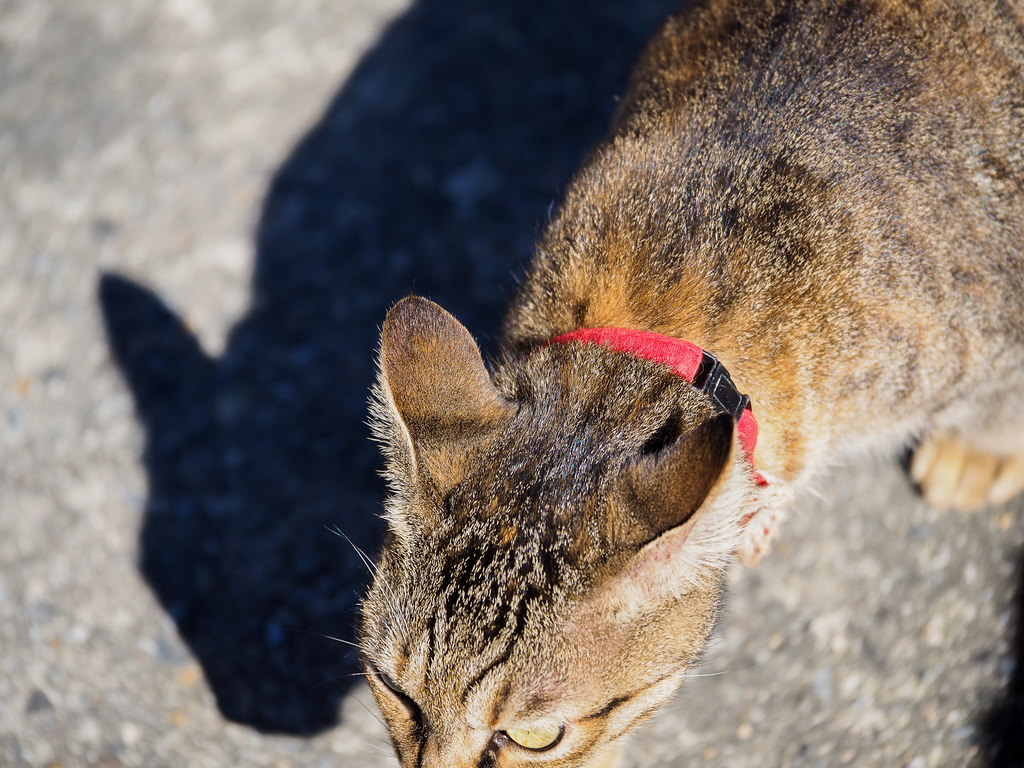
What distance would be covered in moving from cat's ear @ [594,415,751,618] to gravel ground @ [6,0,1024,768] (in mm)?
1000

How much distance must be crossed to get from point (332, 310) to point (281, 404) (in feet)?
1.48

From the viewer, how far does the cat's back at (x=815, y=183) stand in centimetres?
221

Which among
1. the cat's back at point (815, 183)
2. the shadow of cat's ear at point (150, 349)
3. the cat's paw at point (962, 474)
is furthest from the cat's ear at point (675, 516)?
the shadow of cat's ear at point (150, 349)

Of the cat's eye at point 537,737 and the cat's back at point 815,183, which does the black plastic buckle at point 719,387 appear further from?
the cat's eye at point 537,737

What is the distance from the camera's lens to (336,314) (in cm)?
351

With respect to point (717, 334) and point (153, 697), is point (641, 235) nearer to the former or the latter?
point (717, 334)

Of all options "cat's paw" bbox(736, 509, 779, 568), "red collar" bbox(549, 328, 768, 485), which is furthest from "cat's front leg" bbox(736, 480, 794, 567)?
"red collar" bbox(549, 328, 768, 485)

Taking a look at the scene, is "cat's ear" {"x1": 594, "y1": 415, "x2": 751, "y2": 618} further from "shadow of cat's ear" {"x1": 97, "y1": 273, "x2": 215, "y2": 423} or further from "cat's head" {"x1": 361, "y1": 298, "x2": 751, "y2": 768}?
"shadow of cat's ear" {"x1": 97, "y1": 273, "x2": 215, "y2": 423}

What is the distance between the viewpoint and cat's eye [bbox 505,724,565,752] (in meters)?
1.82

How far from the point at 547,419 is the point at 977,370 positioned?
1.45 m

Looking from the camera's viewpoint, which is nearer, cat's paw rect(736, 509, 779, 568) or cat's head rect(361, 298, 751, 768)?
cat's head rect(361, 298, 751, 768)

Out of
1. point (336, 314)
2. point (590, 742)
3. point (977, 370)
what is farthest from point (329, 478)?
point (977, 370)

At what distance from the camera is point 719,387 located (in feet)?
6.58

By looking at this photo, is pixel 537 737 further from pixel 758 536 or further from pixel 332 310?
pixel 332 310
